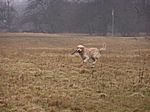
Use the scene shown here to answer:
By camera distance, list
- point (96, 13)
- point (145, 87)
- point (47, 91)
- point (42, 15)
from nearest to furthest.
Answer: point (47, 91)
point (145, 87)
point (96, 13)
point (42, 15)

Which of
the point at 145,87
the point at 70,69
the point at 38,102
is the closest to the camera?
the point at 38,102

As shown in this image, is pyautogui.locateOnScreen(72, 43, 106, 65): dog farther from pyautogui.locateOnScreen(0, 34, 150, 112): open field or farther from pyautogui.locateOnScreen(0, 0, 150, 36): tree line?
pyautogui.locateOnScreen(0, 0, 150, 36): tree line

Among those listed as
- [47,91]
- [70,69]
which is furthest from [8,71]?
[47,91]

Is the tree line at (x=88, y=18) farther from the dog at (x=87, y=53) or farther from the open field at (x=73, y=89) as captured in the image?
the open field at (x=73, y=89)

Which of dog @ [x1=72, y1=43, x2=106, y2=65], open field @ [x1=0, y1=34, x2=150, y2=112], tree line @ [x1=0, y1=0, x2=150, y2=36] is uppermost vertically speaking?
tree line @ [x1=0, y1=0, x2=150, y2=36]

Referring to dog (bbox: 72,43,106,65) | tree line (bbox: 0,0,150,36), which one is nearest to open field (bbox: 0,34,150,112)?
dog (bbox: 72,43,106,65)

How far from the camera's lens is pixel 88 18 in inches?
2795

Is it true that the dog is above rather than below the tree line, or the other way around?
below

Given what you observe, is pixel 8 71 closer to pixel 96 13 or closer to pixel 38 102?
pixel 38 102

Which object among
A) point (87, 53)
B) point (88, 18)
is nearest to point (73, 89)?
point (87, 53)

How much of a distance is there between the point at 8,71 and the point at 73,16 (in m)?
58.7

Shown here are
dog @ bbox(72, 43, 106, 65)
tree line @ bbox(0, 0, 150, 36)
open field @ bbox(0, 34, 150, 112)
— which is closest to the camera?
open field @ bbox(0, 34, 150, 112)

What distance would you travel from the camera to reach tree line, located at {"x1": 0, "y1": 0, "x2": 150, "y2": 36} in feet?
227

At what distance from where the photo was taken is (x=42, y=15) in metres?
76.8
